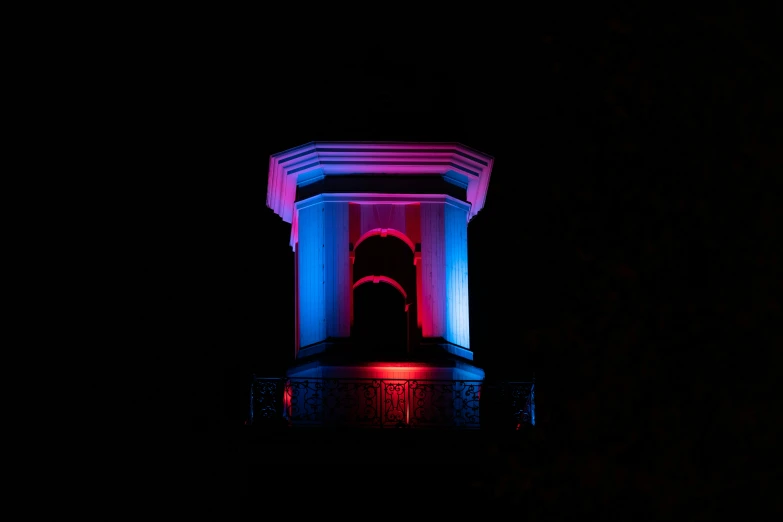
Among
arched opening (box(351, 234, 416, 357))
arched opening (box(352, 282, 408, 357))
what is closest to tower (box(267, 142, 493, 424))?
arched opening (box(351, 234, 416, 357))

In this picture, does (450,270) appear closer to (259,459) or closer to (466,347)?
(466,347)

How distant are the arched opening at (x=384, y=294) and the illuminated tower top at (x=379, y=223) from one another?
0.55 m

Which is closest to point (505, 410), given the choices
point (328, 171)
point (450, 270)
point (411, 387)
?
point (411, 387)

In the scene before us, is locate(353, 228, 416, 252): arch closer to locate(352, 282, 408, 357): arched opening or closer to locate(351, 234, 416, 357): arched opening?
locate(351, 234, 416, 357): arched opening

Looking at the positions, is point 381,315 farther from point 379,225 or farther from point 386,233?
point 379,225

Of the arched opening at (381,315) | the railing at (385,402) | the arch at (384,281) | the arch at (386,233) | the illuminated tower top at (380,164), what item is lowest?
the railing at (385,402)

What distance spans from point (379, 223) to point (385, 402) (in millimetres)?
3458

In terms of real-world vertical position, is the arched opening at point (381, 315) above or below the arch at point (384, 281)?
below

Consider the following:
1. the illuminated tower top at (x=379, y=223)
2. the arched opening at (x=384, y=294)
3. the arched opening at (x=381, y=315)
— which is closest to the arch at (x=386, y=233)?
the illuminated tower top at (x=379, y=223)

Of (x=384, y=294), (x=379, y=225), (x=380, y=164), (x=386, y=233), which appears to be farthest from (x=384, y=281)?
(x=380, y=164)

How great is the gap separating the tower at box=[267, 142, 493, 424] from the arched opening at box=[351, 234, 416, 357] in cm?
56

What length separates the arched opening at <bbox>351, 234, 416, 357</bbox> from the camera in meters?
27.8

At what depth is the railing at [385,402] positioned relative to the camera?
24.0 meters

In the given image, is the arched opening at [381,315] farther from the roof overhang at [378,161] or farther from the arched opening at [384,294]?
the roof overhang at [378,161]
